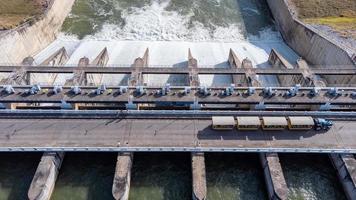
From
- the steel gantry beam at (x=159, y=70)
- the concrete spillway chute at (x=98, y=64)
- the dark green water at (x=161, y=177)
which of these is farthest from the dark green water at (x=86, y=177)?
the concrete spillway chute at (x=98, y=64)

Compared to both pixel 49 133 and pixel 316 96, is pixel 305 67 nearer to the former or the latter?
pixel 316 96

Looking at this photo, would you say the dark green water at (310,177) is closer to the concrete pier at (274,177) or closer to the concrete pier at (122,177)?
the concrete pier at (274,177)

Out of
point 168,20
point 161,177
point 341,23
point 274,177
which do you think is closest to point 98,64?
point 168,20

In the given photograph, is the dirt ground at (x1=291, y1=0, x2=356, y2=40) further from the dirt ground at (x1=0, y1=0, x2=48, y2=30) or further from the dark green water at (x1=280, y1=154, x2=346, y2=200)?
the dirt ground at (x1=0, y1=0, x2=48, y2=30)

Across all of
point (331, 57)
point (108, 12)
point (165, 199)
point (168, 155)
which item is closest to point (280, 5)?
point (331, 57)

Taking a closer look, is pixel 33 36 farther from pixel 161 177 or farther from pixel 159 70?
pixel 161 177

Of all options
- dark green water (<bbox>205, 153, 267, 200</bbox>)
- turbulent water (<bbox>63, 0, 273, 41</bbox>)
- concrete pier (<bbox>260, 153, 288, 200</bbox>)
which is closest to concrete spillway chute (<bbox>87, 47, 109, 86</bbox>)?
turbulent water (<bbox>63, 0, 273, 41</bbox>)
